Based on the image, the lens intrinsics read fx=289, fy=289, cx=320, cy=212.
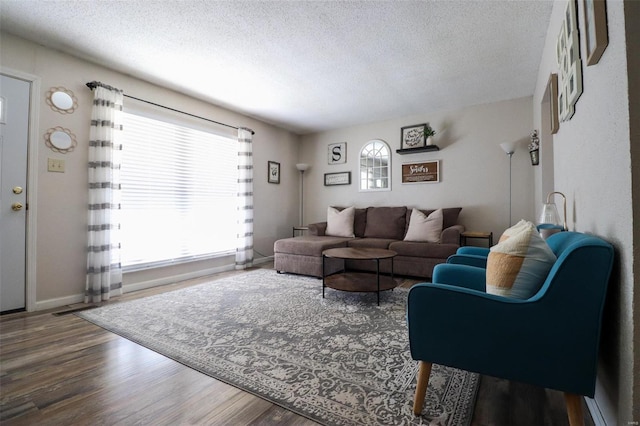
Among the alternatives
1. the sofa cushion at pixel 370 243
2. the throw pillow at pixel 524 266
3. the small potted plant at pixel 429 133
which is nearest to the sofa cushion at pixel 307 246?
the sofa cushion at pixel 370 243

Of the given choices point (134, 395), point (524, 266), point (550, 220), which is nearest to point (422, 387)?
point (524, 266)

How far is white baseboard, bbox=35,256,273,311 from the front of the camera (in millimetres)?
2693

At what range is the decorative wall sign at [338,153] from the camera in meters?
5.39

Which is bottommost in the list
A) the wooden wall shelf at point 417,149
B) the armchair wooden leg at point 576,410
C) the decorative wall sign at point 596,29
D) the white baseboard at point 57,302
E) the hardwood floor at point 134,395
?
the hardwood floor at point 134,395

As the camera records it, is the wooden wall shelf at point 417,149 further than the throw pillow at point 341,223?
No

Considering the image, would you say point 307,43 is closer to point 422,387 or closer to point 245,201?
point 245,201

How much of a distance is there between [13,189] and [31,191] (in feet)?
0.37

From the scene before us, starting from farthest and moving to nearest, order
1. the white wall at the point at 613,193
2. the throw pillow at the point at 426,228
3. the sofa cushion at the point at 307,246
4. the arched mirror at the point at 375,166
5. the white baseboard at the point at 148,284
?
the arched mirror at the point at 375,166
the throw pillow at the point at 426,228
the sofa cushion at the point at 307,246
the white baseboard at the point at 148,284
the white wall at the point at 613,193

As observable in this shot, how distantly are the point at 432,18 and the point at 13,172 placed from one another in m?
3.76

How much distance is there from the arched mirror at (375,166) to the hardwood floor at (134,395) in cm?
374

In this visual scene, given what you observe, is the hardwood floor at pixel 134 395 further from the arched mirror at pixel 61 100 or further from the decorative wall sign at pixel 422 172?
the decorative wall sign at pixel 422 172

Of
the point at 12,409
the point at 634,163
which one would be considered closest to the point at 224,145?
the point at 12,409

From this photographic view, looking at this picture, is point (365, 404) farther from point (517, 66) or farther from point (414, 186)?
point (414, 186)

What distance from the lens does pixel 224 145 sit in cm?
436
